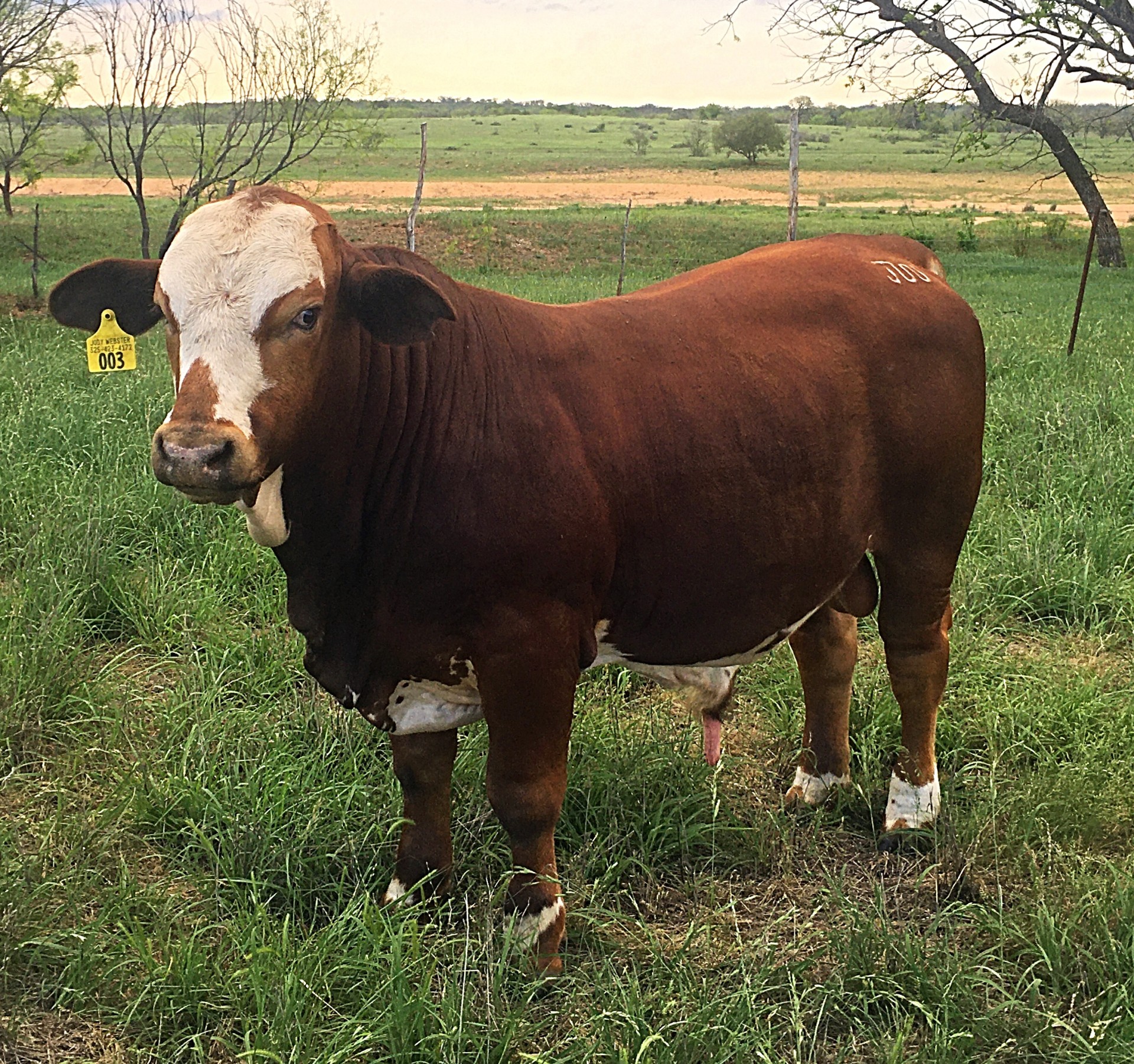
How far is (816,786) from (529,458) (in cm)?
186

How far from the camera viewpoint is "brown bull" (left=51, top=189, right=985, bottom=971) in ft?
7.55

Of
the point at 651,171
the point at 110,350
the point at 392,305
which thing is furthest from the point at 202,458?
the point at 651,171

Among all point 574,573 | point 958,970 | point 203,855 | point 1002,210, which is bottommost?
point 203,855

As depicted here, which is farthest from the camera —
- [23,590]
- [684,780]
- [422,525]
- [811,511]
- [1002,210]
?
[1002,210]

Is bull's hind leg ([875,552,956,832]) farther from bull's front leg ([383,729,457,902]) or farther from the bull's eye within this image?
the bull's eye

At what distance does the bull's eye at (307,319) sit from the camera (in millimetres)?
2299

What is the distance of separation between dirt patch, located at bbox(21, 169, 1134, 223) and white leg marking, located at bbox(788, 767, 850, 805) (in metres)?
36.9

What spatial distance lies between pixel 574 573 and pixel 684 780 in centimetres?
126

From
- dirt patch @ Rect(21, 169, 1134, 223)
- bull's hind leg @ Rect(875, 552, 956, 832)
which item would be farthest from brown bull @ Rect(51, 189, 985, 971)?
dirt patch @ Rect(21, 169, 1134, 223)

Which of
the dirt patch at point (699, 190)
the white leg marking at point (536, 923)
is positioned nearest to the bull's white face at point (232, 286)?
the white leg marking at point (536, 923)

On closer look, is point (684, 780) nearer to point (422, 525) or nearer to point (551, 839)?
point (551, 839)

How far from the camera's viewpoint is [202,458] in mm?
2053

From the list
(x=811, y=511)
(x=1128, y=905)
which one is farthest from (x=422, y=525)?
(x=1128, y=905)

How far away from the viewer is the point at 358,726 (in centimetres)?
378
